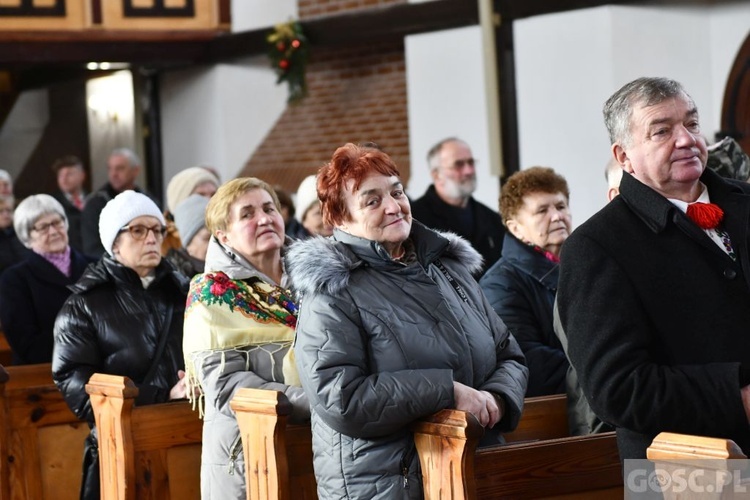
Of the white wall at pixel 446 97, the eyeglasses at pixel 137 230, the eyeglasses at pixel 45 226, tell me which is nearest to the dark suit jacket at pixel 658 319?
the eyeglasses at pixel 137 230

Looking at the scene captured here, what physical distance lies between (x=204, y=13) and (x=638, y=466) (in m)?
9.07

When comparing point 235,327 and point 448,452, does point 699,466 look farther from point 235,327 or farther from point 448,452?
point 235,327

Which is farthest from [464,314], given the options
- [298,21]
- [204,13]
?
[204,13]

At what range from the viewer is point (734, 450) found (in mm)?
2484

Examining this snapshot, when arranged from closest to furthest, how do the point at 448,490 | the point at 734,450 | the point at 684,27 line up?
the point at 734,450 < the point at 448,490 < the point at 684,27

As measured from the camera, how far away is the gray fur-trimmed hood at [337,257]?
3.25 meters

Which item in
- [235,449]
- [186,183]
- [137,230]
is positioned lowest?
[235,449]

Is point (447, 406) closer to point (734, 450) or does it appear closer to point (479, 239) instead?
point (734, 450)

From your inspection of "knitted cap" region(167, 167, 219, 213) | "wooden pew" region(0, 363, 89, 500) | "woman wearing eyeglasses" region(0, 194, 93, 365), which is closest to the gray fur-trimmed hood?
"wooden pew" region(0, 363, 89, 500)

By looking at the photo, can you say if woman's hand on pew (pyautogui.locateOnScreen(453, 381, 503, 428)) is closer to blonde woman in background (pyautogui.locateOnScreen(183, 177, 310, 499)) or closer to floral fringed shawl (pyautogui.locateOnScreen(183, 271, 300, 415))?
blonde woman in background (pyautogui.locateOnScreen(183, 177, 310, 499))

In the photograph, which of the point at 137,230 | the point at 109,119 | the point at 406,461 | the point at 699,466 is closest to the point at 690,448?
the point at 699,466

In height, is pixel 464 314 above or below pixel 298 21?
below

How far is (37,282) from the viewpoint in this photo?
19.6 ft

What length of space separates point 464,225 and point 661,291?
13.2 feet
